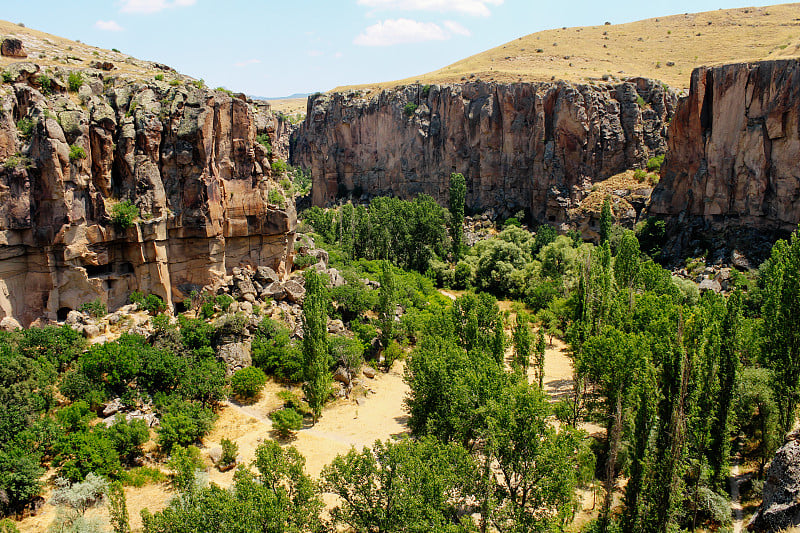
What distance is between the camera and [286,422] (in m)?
29.2

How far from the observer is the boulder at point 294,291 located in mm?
42594

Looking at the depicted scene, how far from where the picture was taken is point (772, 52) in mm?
74875

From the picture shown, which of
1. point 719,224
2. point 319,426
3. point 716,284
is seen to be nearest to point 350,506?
point 319,426

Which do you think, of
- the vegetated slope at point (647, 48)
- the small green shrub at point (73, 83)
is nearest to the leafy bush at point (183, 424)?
the small green shrub at point (73, 83)

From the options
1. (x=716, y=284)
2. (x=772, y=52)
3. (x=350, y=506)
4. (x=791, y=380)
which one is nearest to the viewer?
(x=350, y=506)

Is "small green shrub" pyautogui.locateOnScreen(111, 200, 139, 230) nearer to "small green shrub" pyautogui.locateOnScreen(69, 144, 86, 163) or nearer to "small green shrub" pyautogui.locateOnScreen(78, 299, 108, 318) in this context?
"small green shrub" pyautogui.locateOnScreen(69, 144, 86, 163)

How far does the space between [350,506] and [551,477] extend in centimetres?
713

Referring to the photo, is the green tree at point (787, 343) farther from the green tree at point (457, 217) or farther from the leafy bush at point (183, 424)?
the green tree at point (457, 217)

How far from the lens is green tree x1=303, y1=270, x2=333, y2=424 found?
3162 cm

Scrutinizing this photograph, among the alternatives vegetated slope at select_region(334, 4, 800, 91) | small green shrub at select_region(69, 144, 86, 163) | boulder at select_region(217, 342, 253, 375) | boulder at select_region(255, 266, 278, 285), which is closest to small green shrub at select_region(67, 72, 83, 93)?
small green shrub at select_region(69, 144, 86, 163)

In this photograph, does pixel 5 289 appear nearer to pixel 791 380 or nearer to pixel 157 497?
pixel 157 497

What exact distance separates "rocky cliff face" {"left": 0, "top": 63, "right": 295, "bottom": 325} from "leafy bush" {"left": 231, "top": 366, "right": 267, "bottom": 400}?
9342 mm

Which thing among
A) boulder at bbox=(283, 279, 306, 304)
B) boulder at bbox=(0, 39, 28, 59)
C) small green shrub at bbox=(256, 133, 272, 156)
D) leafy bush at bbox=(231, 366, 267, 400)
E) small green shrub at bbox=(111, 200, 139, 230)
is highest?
boulder at bbox=(0, 39, 28, 59)

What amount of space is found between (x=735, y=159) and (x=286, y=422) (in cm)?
5374
